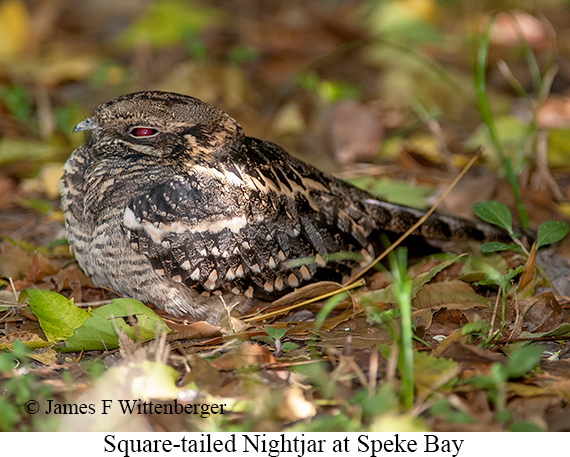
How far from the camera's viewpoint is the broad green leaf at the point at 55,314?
108 inches

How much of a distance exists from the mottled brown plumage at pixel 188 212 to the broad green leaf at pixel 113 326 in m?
0.26

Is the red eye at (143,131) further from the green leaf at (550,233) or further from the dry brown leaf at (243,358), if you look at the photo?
the green leaf at (550,233)

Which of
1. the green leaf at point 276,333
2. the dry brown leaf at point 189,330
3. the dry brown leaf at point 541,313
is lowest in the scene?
the green leaf at point 276,333

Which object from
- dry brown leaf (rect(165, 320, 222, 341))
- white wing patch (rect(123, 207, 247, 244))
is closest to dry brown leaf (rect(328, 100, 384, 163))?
white wing patch (rect(123, 207, 247, 244))

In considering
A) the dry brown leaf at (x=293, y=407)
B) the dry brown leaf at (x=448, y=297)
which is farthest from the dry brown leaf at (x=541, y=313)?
the dry brown leaf at (x=293, y=407)

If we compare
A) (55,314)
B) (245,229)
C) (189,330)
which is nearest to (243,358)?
(189,330)

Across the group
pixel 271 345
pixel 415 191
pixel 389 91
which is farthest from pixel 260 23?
pixel 271 345

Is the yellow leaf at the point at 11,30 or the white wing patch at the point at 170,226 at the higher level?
the yellow leaf at the point at 11,30

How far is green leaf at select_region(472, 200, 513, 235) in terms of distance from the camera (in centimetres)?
323

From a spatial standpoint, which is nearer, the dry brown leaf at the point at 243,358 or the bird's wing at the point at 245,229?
the dry brown leaf at the point at 243,358

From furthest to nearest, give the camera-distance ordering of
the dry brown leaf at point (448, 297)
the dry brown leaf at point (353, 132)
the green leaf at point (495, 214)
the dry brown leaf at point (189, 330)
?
the dry brown leaf at point (353, 132) < the green leaf at point (495, 214) < the dry brown leaf at point (448, 297) < the dry brown leaf at point (189, 330)

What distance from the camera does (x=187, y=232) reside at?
294 centimetres

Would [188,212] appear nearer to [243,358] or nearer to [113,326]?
[113,326]

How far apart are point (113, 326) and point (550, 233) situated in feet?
6.75
